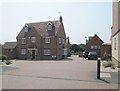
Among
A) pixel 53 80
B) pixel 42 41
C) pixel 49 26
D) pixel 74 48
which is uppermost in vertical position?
pixel 49 26

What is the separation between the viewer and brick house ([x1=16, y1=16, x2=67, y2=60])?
51.7 meters

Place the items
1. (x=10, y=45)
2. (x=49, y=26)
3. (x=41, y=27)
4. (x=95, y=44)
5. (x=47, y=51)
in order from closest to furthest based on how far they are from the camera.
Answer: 1. (x=47, y=51)
2. (x=49, y=26)
3. (x=41, y=27)
4. (x=10, y=45)
5. (x=95, y=44)

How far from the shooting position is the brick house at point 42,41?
169ft

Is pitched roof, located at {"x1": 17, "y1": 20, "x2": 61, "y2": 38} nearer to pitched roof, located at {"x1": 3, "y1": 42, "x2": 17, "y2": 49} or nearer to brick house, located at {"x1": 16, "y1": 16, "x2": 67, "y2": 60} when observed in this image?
brick house, located at {"x1": 16, "y1": 16, "x2": 67, "y2": 60}

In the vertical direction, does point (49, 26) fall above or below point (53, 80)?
above

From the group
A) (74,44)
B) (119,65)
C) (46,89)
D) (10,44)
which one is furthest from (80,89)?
(74,44)

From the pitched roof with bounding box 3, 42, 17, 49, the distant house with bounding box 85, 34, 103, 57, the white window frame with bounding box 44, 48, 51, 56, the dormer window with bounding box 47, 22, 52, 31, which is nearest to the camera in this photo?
the white window frame with bounding box 44, 48, 51, 56

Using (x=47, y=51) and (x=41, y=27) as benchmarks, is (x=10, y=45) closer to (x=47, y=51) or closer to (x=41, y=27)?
(x=41, y=27)

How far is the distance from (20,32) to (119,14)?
36.0 m

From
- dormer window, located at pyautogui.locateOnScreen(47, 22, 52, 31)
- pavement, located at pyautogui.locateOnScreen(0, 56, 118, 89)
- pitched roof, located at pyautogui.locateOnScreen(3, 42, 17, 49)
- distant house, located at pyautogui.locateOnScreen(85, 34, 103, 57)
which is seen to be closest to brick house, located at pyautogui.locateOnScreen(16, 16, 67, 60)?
dormer window, located at pyautogui.locateOnScreen(47, 22, 52, 31)

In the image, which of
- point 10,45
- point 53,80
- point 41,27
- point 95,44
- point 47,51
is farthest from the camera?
point 95,44

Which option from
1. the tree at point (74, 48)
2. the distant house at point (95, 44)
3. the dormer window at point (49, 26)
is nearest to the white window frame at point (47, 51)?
the dormer window at point (49, 26)

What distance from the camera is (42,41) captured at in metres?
52.5

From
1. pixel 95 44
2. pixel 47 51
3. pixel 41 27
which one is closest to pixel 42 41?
pixel 47 51
